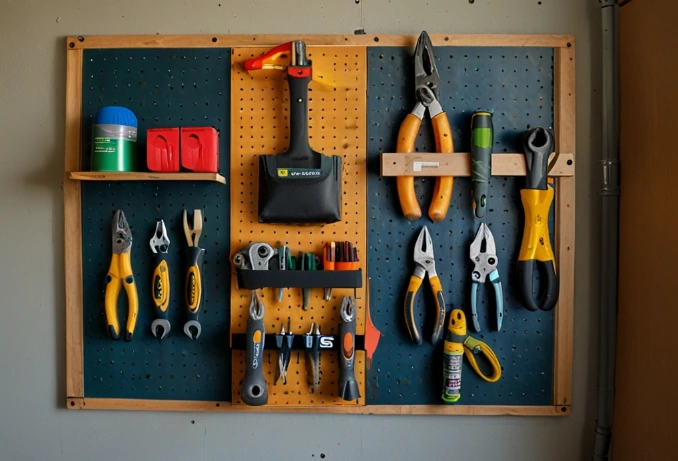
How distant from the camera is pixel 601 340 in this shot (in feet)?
4.40

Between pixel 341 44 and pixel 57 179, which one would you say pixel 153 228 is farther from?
pixel 341 44

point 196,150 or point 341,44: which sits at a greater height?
point 341,44

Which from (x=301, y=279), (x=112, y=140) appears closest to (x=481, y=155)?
(x=301, y=279)

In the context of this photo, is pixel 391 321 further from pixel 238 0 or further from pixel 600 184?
pixel 238 0

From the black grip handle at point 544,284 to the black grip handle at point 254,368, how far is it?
28.5 inches

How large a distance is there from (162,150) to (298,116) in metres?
0.37

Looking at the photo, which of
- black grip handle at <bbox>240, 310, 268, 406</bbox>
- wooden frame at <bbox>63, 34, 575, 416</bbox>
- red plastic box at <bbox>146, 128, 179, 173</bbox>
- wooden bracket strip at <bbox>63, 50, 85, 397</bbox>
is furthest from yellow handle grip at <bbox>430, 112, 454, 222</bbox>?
wooden bracket strip at <bbox>63, 50, 85, 397</bbox>

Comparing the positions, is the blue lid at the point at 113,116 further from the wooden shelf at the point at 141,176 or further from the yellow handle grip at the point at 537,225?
the yellow handle grip at the point at 537,225

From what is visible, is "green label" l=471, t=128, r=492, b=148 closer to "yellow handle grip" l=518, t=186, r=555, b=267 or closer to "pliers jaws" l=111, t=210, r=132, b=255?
"yellow handle grip" l=518, t=186, r=555, b=267

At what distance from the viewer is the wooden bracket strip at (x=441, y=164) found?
4.23 feet

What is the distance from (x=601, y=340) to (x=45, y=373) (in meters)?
1.61

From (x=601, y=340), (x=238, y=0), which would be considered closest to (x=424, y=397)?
(x=601, y=340)

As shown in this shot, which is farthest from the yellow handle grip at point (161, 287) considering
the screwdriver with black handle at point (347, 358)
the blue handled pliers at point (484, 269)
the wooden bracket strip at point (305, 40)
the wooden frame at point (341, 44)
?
the blue handled pliers at point (484, 269)

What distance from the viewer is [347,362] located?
129 cm
